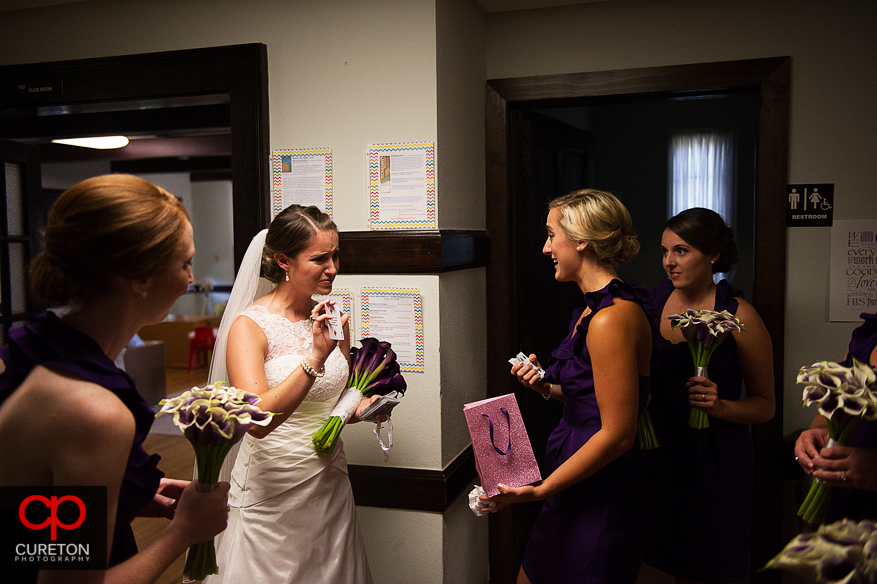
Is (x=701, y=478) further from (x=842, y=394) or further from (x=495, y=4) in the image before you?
(x=495, y=4)

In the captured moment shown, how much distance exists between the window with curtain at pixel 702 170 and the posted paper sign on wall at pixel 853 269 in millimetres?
3035

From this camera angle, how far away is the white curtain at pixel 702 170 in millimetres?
→ 5688

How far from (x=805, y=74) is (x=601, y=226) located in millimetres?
1456

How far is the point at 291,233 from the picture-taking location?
2.10 meters

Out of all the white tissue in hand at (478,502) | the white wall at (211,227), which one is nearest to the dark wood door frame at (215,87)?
the white tissue in hand at (478,502)

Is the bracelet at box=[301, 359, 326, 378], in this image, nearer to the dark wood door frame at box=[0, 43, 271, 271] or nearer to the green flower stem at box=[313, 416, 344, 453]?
the green flower stem at box=[313, 416, 344, 453]

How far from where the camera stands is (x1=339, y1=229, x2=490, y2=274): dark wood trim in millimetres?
2477

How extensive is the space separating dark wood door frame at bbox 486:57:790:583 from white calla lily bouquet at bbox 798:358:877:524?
1.37 metres

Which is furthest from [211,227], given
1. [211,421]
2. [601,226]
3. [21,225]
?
[211,421]

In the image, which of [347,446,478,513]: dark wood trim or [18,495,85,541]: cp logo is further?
[347,446,478,513]: dark wood trim

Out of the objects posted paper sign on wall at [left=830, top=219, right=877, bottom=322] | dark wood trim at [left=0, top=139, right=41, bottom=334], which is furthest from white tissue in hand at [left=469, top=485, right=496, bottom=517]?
dark wood trim at [left=0, top=139, right=41, bottom=334]

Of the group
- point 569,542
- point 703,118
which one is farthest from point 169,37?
point 703,118

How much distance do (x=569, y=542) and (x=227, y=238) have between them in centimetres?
1196

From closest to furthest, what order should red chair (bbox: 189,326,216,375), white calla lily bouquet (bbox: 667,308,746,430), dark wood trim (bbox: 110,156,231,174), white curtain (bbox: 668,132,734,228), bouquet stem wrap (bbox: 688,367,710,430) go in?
white calla lily bouquet (bbox: 667,308,746,430), bouquet stem wrap (bbox: 688,367,710,430), white curtain (bbox: 668,132,734,228), red chair (bbox: 189,326,216,375), dark wood trim (bbox: 110,156,231,174)
